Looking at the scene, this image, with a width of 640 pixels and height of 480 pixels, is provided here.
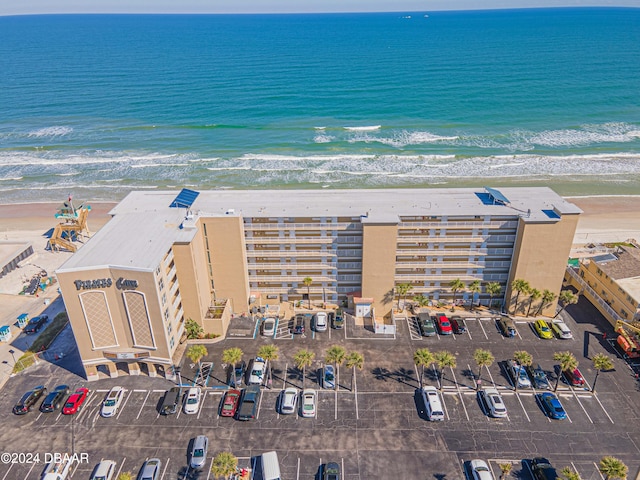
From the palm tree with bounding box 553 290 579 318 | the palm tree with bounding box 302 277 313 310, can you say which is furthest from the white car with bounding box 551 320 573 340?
the palm tree with bounding box 302 277 313 310

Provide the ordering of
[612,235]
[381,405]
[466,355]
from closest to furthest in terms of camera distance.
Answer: [381,405] → [466,355] → [612,235]

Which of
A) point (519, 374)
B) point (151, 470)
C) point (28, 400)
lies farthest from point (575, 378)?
point (28, 400)

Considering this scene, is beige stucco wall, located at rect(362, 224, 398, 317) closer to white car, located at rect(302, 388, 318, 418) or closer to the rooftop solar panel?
white car, located at rect(302, 388, 318, 418)

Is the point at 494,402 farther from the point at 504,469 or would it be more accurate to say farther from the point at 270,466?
the point at 270,466

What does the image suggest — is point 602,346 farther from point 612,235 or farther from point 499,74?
point 499,74

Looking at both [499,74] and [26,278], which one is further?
[499,74]

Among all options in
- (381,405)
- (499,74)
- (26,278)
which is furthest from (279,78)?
(381,405)

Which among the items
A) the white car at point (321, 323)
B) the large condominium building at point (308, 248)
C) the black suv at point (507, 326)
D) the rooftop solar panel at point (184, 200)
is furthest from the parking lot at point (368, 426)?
the rooftop solar panel at point (184, 200)

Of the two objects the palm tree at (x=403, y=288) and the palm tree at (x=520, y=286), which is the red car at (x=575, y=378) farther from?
the palm tree at (x=403, y=288)
